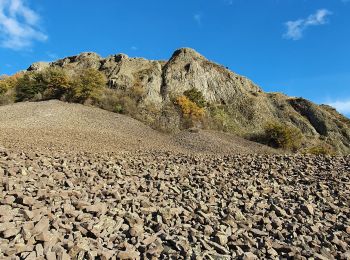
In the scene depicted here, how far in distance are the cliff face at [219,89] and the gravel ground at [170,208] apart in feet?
89.3

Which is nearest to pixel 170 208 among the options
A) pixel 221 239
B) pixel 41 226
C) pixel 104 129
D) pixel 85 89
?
pixel 221 239

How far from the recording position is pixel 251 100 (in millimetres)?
43875

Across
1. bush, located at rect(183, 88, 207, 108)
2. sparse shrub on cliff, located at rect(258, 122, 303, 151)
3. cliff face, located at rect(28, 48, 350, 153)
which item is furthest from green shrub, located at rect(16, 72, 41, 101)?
sparse shrub on cliff, located at rect(258, 122, 303, 151)

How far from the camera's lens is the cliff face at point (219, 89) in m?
39.2

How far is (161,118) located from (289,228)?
Answer: 22004 mm

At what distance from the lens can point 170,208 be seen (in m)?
5.95

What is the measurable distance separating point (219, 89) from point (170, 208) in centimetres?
3982

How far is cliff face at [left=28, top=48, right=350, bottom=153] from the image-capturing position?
39188 mm

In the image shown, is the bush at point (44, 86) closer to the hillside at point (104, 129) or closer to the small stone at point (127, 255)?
the hillside at point (104, 129)

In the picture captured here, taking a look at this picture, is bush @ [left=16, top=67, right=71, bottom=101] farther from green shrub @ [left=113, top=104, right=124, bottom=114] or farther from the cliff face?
the cliff face

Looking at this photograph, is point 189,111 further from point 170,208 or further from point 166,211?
point 166,211

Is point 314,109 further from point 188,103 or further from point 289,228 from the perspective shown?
point 289,228

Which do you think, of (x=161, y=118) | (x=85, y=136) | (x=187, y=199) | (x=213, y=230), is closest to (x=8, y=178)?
(x=187, y=199)

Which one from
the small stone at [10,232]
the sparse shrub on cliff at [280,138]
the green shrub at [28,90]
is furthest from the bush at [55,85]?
the small stone at [10,232]
